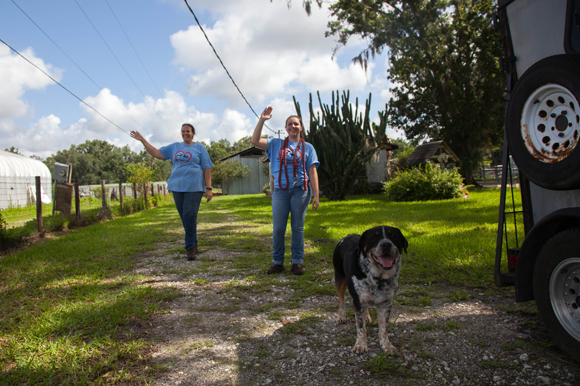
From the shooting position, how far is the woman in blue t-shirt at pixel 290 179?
4652 mm

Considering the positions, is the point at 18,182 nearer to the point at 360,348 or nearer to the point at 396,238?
the point at 360,348

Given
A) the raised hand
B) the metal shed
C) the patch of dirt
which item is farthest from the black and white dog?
the metal shed

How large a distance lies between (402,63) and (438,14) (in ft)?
13.0

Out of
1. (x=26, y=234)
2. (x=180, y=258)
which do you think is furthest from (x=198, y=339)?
(x=26, y=234)

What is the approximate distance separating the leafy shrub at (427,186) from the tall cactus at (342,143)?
2.19 metres

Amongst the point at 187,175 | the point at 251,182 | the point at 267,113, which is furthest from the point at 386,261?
the point at 251,182

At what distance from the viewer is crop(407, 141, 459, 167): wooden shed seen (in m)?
23.1

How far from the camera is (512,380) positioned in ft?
6.91

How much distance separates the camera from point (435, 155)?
23.5 meters

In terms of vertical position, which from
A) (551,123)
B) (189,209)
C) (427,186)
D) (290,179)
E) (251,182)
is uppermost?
(251,182)

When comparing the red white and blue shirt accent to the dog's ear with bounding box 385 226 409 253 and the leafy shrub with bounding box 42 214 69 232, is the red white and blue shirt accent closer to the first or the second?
the dog's ear with bounding box 385 226 409 253

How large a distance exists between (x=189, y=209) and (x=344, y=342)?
3.62 metres

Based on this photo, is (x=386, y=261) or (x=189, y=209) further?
(x=189, y=209)

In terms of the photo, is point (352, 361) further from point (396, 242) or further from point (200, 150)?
point (200, 150)
